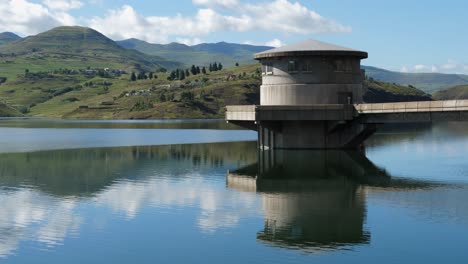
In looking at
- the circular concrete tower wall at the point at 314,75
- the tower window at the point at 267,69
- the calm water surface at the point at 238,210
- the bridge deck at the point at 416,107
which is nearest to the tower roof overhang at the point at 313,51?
the circular concrete tower wall at the point at 314,75

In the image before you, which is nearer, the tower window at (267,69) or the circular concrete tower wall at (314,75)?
the circular concrete tower wall at (314,75)

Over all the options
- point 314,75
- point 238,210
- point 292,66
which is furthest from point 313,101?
point 238,210

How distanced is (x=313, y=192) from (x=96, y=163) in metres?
31.5

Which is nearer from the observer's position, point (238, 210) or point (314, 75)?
point (238, 210)

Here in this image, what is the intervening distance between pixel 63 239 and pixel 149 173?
2870 cm

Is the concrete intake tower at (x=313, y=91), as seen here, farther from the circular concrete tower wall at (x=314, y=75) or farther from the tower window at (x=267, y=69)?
the tower window at (x=267, y=69)

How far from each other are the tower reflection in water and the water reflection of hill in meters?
7.43

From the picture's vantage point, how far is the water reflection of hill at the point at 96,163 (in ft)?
179

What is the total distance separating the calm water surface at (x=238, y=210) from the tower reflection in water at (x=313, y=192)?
0.09 meters

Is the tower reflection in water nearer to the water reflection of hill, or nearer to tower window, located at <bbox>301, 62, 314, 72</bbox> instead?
the water reflection of hill

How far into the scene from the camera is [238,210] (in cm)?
4041

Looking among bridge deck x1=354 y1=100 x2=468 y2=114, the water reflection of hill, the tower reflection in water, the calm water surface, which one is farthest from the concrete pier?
the water reflection of hill

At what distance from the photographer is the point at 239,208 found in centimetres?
4109

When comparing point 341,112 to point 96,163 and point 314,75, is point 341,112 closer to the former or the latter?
point 314,75
